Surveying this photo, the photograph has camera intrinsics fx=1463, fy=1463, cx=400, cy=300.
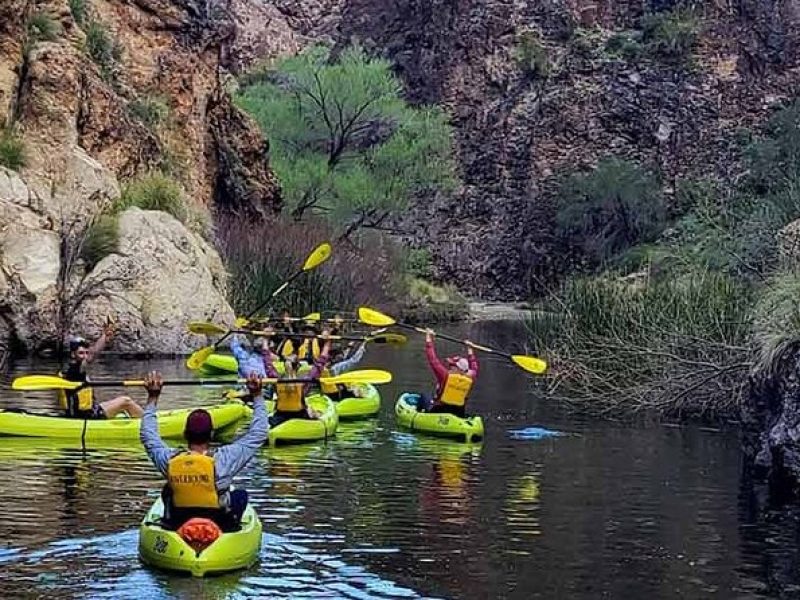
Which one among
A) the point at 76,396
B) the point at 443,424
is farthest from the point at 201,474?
the point at 443,424

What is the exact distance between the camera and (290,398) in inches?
645

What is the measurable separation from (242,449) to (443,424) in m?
7.27

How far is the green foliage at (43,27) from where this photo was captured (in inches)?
1211

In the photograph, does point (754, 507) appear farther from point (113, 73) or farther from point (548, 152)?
point (548, 152)

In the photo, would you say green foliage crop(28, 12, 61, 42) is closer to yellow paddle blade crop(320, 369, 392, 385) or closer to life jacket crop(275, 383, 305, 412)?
life jacket crop(275, 383, 305, 412)

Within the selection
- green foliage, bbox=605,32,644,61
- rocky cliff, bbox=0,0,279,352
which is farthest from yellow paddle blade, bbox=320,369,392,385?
green foliage, bbox=605,32,644,61

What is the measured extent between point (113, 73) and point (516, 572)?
87.0ft

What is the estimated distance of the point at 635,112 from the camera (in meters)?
61.7

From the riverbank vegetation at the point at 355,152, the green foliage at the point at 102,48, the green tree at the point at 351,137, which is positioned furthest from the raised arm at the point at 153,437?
the green tree at the point at 351,137

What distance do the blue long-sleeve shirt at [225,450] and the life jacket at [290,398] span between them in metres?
5.79

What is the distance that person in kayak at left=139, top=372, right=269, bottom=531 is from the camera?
9.62m

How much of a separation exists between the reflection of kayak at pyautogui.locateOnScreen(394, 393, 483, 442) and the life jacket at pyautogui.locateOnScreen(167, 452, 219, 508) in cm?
730

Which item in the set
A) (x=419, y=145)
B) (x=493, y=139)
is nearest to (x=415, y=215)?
(x=493, y=139)

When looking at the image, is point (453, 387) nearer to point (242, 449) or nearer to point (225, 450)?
point (242, 449)
